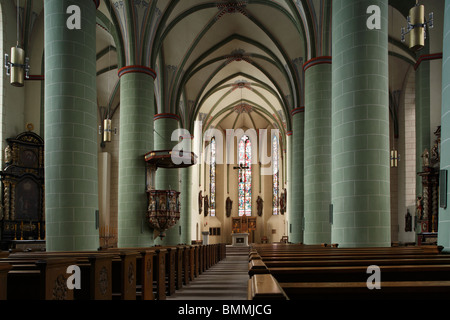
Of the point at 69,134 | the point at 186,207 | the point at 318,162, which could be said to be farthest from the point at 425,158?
the point at 186,207

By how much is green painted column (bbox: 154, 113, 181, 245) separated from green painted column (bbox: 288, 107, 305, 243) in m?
4.64

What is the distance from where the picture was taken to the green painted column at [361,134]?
22.4 feet

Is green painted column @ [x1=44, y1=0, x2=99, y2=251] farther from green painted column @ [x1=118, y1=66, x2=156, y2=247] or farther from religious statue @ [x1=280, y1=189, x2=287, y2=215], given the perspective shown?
religious statue @ [x1=280, y1=189, x2=287, y2=215]

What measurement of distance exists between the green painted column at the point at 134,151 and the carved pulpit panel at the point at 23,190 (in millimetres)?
3263

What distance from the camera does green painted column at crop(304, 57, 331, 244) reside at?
39.6 feet

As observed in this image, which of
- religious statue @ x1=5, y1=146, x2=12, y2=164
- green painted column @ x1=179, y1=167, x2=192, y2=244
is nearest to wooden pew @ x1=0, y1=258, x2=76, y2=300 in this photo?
religious statue @ x1=5, y1=146, x2=12, y2=164

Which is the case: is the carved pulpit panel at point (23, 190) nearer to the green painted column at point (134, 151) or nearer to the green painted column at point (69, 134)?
the green painted column at point (134, 151)

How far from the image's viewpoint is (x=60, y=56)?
819 centimetres

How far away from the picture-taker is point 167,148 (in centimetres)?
1772

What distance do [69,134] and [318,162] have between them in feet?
22.3

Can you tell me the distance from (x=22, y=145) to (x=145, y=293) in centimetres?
1062

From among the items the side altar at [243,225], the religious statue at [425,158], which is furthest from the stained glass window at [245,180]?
the religious statue at [425,158]

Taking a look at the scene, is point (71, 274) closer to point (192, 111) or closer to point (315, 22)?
point (315, 22)

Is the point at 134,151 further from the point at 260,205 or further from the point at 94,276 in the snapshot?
the point at 260,205
